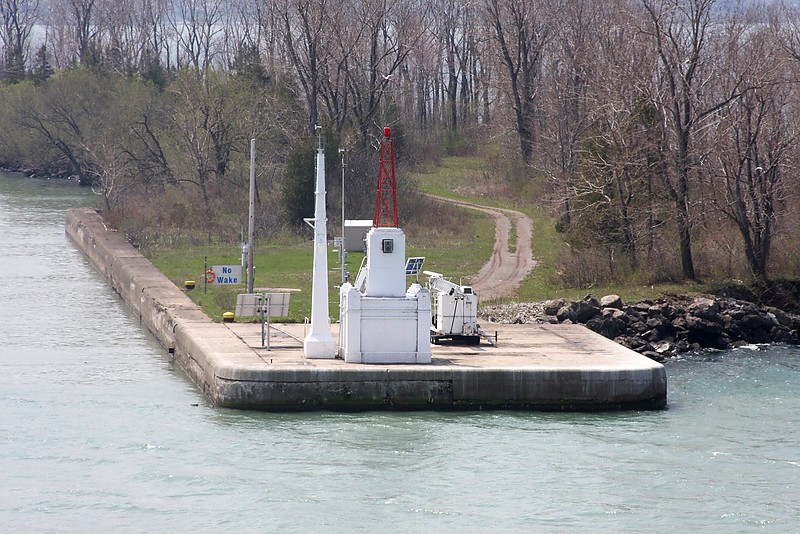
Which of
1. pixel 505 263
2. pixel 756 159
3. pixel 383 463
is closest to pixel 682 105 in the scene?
pixel 756 159

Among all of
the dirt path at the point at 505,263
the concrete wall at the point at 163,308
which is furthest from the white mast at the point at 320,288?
the dirt path at the point at 505,263

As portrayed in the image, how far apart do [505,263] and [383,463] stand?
77.6 ft

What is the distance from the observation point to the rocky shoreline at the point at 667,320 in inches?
1431

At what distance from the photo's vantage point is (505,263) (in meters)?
47.5

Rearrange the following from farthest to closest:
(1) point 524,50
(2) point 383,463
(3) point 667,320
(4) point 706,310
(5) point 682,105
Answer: (1) point 524,50, (5) point 682,105, (4) point 706,310, (3) point 667,320, (2) point 383,463

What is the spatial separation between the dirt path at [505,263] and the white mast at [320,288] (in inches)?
456

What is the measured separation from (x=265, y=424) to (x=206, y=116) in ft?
147

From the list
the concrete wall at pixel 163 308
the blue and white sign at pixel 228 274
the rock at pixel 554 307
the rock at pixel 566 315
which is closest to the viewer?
the concrete wall at pixel 163 308

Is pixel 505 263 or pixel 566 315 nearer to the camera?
pixel 566 315

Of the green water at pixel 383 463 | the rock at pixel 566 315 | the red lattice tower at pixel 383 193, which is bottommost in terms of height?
the green water at pixel 383 463

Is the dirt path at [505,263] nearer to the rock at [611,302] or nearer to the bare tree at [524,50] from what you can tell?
the rock at [611,302]

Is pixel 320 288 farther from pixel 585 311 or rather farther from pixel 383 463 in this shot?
pixel 585 311

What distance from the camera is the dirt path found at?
41.9 m

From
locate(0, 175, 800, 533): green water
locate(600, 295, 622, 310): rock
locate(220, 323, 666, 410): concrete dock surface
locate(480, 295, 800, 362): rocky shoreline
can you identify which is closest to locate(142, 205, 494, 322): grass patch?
locate(0, 175, 800, 533): green water
